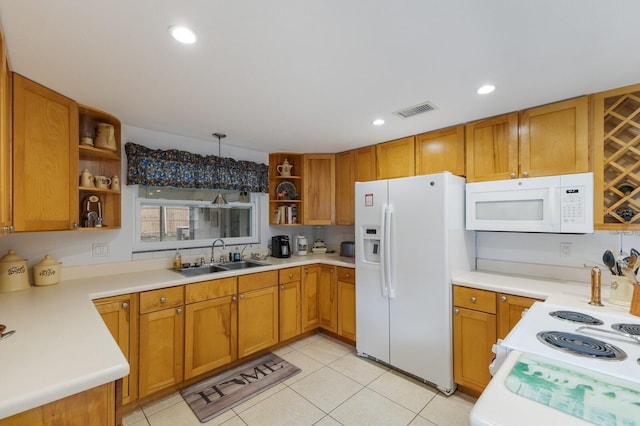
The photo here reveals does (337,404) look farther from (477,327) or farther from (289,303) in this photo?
(477,327)

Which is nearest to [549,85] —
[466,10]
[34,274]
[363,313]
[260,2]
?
[466,10]

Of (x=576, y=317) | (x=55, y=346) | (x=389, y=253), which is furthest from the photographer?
(x=389, y=253)

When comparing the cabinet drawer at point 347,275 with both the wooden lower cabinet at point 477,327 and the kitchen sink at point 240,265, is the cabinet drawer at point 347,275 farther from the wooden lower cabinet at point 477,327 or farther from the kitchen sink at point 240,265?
the wooden lower cabinet at point 477,327

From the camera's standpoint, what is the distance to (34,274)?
6.57ft

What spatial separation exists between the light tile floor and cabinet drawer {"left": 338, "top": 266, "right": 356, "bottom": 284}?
0.80 metres

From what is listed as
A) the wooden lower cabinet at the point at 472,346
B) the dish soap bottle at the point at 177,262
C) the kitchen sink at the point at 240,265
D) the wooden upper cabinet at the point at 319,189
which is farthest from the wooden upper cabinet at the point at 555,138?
the dish soap bottle at the point at 177,262

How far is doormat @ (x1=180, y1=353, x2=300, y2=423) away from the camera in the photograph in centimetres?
207

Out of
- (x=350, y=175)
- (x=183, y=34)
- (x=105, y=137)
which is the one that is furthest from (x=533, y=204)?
(x=105, y=137)

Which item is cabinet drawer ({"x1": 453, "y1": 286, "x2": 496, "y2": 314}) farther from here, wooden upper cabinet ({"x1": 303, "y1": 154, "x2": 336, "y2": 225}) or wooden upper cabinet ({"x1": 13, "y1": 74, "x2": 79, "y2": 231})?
wooden upper cabinet ({"x1": 13, "y1": 74, "x2": 79, "y2": 231})

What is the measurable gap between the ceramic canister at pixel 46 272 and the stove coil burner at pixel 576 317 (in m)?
3.21

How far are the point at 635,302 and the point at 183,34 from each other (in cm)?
265

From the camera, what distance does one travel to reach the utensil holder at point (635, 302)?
58.2 inches

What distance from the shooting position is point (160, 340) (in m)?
2.13

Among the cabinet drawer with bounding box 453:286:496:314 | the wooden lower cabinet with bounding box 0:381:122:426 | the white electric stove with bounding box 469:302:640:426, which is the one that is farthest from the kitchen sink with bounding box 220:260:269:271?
the white electric stove with bounding box 469:302:640:426
